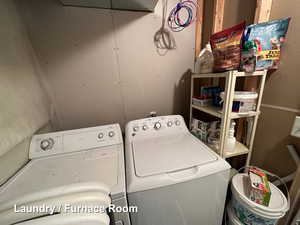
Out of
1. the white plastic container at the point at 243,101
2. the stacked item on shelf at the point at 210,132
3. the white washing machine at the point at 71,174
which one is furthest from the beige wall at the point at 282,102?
the white washing machine at the point at 71,174

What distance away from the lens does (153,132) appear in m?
1.12

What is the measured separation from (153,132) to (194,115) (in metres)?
0.65

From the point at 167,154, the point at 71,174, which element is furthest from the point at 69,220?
the point at 167,154

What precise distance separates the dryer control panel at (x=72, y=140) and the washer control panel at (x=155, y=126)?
138mm

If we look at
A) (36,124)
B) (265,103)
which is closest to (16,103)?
(36,124)

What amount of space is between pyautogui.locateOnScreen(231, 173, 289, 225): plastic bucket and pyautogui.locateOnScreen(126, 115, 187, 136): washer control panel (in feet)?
1.93

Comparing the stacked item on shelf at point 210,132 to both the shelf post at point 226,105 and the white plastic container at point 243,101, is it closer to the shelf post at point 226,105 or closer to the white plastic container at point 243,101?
the shelf post at point 226,105

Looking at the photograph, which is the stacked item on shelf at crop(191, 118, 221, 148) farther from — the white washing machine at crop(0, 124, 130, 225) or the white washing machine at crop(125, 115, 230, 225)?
the white washing machine at crop(0, 124, 130, 225)

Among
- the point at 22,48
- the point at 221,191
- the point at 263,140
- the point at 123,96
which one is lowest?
the point at 221,191

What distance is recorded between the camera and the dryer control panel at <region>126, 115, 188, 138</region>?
3.60 ft

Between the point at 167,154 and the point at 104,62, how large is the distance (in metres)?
1.01

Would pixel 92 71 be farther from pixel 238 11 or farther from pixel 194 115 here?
pixel 238 11

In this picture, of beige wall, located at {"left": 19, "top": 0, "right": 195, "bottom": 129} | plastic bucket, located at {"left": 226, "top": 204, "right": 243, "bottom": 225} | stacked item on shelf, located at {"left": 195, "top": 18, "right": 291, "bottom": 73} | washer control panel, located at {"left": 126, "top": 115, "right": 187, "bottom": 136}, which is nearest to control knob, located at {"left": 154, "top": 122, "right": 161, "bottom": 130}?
washer control panel, located at {"left": 126, "top": 115, "right": 187, "bottom": 136}

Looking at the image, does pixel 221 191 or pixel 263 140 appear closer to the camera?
pixel 221 191
